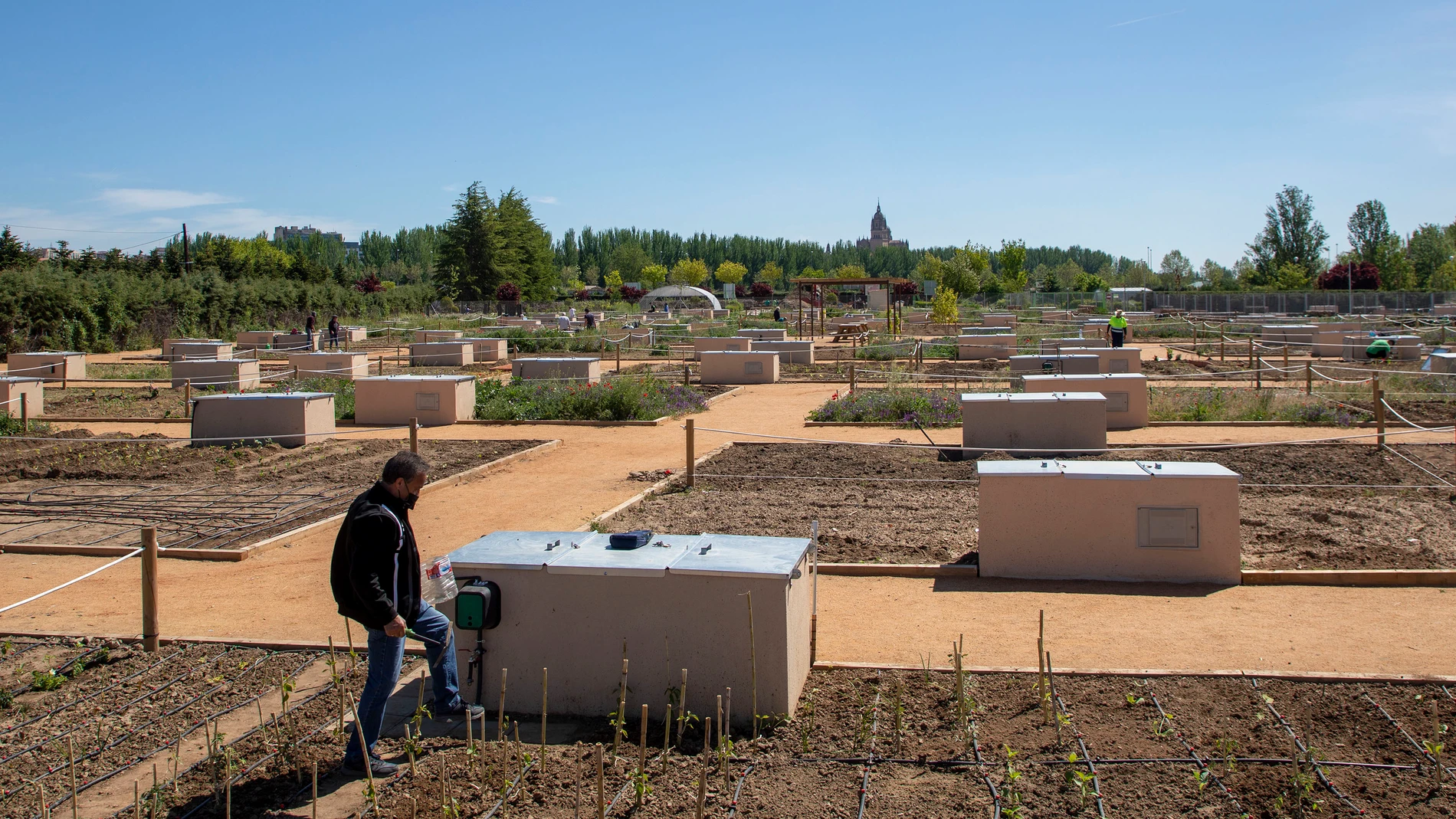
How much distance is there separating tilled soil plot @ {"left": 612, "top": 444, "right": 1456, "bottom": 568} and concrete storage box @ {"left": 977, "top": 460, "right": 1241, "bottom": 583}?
24.3 inches

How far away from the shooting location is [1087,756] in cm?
530

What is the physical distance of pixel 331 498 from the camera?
12.9 metres

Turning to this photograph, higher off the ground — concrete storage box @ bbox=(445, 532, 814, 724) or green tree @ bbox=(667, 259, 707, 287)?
green tree @ bbox=(667, 259, 707, 287)

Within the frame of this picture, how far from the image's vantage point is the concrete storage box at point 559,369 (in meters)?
25.2

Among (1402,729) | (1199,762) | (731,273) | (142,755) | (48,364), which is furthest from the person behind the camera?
(731,273)

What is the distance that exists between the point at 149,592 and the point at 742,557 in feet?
14.1

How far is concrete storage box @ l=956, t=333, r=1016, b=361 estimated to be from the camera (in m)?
33.8

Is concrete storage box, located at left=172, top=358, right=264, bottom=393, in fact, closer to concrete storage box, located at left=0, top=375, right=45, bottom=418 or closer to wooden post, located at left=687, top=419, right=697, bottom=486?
concrete storage box, located at left=0, top=375, right=45, bottom=418

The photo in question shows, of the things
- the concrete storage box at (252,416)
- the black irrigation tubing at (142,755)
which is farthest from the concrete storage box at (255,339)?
the black irrigation tubing at (142,755)

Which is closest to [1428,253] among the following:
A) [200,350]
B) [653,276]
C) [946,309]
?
[946,309]

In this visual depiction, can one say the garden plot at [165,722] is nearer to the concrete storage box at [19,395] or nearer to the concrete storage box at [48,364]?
the concrete storage box at [19,395]

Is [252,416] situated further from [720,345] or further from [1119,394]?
[720,345]

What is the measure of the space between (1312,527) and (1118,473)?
2974 mm

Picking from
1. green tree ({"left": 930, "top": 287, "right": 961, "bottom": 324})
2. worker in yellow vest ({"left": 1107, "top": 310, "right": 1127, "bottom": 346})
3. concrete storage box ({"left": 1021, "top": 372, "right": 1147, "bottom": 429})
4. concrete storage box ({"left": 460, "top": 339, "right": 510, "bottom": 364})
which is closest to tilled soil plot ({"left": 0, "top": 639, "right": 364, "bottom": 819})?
concrete storage box ({"left": 1021, "top": 372, "right": 1147, "bottom": 429})
